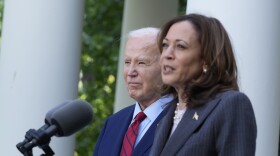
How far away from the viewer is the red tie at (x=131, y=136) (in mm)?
7703

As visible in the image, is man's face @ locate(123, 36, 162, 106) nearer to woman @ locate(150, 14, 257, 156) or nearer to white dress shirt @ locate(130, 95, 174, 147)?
white dress shirt @ locate(130, 95, 174, 147)

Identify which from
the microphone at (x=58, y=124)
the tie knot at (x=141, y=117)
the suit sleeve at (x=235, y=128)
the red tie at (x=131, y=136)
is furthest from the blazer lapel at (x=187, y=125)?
the tie knot at (x=141, y=117)

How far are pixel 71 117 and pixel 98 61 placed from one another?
66.0 feet

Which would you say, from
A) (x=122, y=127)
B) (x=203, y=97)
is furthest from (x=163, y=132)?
(x=122, y=127)

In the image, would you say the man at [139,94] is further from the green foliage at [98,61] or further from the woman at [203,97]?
the green foliage at [98,61]

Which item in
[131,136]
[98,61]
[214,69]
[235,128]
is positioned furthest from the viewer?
[98,61]

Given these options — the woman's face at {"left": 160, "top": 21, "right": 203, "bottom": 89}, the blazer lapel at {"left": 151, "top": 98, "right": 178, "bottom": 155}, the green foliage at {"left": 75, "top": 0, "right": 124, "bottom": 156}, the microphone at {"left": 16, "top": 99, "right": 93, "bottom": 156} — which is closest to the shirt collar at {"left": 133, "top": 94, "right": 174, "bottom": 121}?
the blazer lapel at {"left": 151, "top": 98, "right": 178, "bottom": 155}

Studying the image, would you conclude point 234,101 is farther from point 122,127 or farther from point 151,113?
point 122,127

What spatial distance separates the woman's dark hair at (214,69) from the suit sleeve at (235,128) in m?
0.18

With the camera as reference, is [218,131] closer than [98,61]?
Yes

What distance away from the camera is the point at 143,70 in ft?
26.2

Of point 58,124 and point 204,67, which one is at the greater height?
point 204,67

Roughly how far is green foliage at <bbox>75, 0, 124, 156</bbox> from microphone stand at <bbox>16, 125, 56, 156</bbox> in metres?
19.1

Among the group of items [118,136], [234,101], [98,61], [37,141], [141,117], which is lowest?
[98,61]
